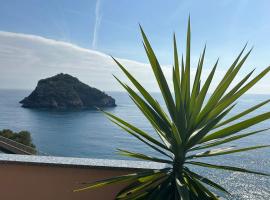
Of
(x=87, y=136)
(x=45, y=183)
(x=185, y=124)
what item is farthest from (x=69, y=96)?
(x=185, y=124)

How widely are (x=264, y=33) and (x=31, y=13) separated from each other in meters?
55.9

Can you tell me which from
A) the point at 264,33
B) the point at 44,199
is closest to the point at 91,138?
the point at 264,33

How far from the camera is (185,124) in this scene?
1721mm

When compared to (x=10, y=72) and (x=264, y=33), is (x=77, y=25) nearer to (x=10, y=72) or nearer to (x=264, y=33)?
(x=10, y=72)

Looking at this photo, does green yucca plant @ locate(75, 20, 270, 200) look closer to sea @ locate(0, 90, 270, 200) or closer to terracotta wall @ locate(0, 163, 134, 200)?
terracotta wall @ locate(0, 163, 134, 200)

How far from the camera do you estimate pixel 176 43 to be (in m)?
1.85

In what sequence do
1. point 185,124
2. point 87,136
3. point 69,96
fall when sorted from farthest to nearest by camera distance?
point 69,96
point 87,136
point 185,124

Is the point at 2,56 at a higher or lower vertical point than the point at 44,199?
higher

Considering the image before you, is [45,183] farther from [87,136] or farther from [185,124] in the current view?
[87,136]

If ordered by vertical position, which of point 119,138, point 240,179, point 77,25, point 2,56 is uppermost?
point 77,25

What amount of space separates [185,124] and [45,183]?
3.44 feet

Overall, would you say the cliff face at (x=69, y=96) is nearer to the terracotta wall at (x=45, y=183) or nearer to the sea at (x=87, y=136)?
the sea at (x=87, y=136)

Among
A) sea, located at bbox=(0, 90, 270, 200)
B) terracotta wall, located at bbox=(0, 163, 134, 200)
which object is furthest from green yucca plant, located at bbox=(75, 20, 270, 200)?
sea, located at bbox=(0, 90, 270, 200)

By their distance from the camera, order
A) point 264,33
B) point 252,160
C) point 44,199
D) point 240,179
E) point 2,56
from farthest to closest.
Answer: point 2,56 → point 264,33 → point 252,160 → point 240,179 → point 44,199
